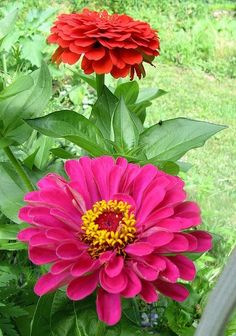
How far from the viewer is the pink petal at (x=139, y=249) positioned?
1.86 ft

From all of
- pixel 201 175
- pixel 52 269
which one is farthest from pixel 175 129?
pixel 201 175

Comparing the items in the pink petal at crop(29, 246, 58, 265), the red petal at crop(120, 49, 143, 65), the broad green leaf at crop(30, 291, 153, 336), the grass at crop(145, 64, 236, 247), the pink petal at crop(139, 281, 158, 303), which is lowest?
the grass at crop(145, 64, 236, 247)

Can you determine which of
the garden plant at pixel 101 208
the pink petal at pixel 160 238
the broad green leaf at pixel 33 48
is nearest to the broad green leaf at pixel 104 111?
the garden plant at pixel 101 208

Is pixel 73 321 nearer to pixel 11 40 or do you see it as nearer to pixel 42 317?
pixel 42 317

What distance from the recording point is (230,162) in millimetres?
2459

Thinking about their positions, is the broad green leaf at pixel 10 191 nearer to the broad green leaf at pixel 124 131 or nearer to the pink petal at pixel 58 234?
the broad green leaf at pixel 124 131

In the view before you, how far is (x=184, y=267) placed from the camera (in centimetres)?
58

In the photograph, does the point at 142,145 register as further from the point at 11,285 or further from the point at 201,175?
the point at 201,175

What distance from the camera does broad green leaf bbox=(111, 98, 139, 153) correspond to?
820 millimetres

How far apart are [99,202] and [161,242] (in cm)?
10

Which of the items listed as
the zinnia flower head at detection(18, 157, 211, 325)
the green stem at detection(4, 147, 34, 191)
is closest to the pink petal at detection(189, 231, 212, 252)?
the zinnia flower head at detection(18, 157, 211, 325)

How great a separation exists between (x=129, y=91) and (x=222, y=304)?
0.67 m

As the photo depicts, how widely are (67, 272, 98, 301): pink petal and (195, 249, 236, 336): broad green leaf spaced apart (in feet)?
0.57

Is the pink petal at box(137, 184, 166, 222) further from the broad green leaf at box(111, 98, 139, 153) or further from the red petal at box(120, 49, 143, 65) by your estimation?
the red petal at box(120, 49, 143, 65)
